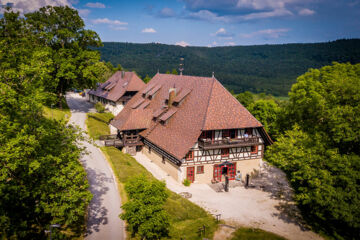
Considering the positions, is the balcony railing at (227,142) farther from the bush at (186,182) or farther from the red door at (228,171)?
the bush at (186,182)

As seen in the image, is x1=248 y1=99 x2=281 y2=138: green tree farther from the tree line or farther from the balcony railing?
the tree line

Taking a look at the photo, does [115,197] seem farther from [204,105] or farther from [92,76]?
[92,76]

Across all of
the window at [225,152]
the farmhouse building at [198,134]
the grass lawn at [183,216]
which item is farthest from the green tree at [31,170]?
the window at [225,152]

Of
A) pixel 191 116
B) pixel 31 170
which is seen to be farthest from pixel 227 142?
pixel 31 170

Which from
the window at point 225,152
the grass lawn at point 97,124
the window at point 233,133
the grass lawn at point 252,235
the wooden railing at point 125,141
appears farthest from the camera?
the grass lawn at point 97,124

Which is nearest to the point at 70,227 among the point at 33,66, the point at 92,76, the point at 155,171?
the point at 33,66

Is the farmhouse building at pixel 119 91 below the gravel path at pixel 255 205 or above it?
above

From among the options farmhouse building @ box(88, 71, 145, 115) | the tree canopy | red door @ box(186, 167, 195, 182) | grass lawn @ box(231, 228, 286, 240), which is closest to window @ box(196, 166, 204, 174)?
red door @ box(186, 167, 195, 182)
